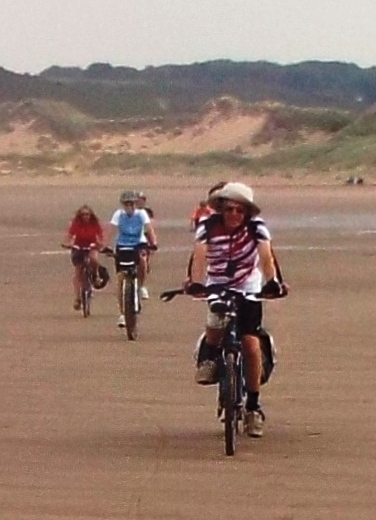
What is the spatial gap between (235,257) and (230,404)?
86 cm

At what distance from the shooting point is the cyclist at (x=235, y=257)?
9766 mm

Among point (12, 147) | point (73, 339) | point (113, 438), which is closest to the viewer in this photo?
point (113, 438)

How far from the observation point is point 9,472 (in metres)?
9.27

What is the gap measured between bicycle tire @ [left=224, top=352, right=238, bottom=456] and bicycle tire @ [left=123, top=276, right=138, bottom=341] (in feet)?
20.2

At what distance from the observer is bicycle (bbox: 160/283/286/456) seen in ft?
31.4

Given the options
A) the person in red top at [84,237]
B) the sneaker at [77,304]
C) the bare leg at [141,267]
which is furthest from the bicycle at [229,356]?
the sneaker at [77,304]

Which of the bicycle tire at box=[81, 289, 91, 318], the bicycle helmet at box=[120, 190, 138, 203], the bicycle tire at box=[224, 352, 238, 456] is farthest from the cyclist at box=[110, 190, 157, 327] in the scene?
the bicycle tire at box=[224, 352, 238, 456]

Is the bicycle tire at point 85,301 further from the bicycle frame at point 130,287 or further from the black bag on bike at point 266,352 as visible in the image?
the black bag on bike at point 266,352

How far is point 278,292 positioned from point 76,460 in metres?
1.46

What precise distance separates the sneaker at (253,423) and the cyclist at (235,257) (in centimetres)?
42

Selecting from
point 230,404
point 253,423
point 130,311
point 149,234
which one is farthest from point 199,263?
point 149,234

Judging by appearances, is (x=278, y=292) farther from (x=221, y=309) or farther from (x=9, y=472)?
(x=9, y=472)

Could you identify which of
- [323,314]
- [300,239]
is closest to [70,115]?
[300,239]

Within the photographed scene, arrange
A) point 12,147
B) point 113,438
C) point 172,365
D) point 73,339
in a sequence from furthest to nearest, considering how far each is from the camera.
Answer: point 12,147
point 73,339
point 172,365
point 113,438
